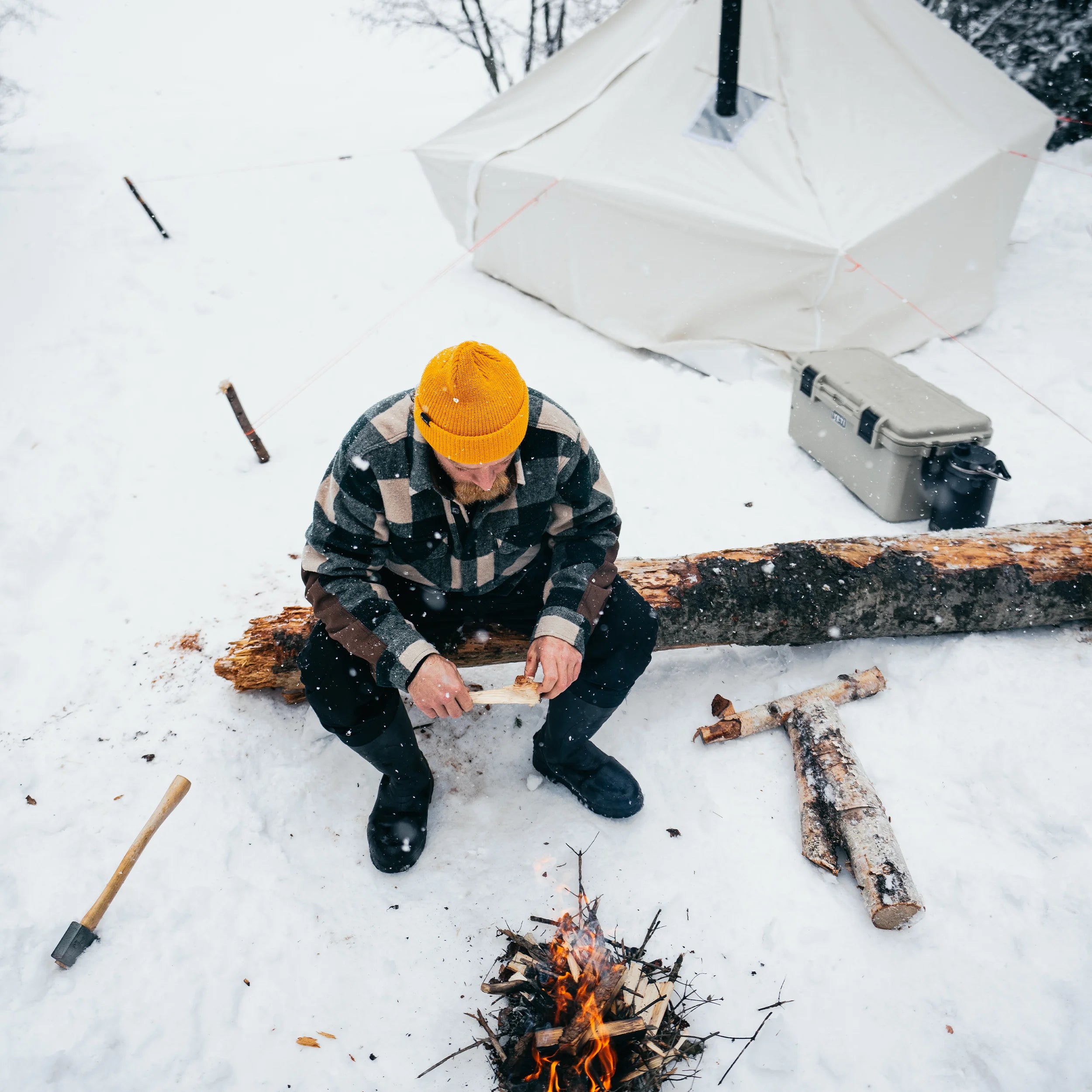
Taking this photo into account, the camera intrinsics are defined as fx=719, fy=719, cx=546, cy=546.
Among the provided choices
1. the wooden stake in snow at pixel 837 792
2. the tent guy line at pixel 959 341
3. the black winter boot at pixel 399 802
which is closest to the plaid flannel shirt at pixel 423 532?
the black winter boot at pixel 399 802

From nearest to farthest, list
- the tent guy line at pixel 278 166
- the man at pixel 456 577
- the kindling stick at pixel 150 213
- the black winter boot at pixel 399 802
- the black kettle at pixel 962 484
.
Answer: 1. the man at pixel 456 577
2. the black winter boot at pixel 399 802
3. the black kettle at pixel 962 484
4. the kindling stick at pixel 150 213
5. the tent guy line at pixel 278 166

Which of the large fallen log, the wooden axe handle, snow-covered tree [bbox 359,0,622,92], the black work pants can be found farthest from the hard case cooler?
snow-covered tree [bbox 359,0,622,92]

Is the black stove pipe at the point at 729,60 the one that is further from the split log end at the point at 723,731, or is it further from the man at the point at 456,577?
the split log end at the point at 723,731

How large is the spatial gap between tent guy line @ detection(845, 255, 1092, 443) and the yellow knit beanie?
3525mm

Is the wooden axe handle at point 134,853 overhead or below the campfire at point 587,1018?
overhead

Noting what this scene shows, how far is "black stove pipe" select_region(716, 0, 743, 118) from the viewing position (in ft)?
14.8

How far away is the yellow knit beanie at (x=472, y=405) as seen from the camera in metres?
1.61

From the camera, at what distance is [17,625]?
3078 millimetres

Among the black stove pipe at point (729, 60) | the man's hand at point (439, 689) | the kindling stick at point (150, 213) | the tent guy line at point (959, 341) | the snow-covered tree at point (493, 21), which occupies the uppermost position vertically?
the snow-covered tree at point (493, 21)

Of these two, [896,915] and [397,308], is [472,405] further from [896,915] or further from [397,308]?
[397,308]

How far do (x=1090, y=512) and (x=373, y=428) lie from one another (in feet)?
11.4

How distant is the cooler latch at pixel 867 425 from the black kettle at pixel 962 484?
272 millimetres

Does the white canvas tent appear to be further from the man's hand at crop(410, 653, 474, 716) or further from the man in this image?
the man's hand at crop(410, 653, 474, 716)

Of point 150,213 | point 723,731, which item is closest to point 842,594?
point 723,731
